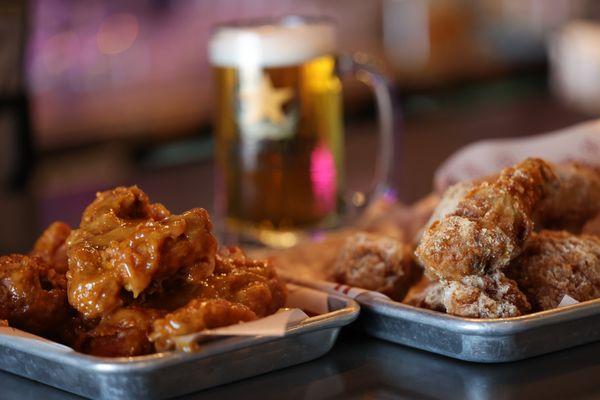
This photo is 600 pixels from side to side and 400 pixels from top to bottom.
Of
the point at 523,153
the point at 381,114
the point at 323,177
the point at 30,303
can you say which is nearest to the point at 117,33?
the point at 381,114

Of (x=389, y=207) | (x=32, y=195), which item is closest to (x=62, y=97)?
(x=32, y=195)

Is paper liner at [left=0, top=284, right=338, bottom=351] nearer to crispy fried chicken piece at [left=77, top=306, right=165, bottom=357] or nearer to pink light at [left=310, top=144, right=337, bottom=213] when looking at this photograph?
crispy fried chicken piece at [left=77, top=306, right=165, bottom=357]

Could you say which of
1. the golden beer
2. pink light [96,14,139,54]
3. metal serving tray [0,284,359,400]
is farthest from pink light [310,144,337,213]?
pink light [96,14,139,54]

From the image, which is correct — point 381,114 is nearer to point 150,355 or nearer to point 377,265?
point 377,265

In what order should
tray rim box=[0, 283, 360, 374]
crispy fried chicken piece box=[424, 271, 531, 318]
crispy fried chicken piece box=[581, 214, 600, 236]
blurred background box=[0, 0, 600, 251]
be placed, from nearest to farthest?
tray rim box=[0, 283, 360, 374], crispy fried chicken piece box=[424, 271, 531, 318], crispy fried chicken piece box=[581, 214, 600, 236], blurred background box=[0, 0, 600, 251]

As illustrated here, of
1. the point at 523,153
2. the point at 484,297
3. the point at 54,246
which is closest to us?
the point at 484,297

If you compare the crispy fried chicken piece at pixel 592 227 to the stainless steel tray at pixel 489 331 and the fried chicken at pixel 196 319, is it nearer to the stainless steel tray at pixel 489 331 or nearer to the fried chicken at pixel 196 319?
the stainless steel tray at pixel 489 331

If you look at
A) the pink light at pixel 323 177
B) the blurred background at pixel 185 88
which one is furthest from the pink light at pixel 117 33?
the pink light at pixel 323 177

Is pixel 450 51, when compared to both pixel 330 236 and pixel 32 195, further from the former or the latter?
pixel 330 236
